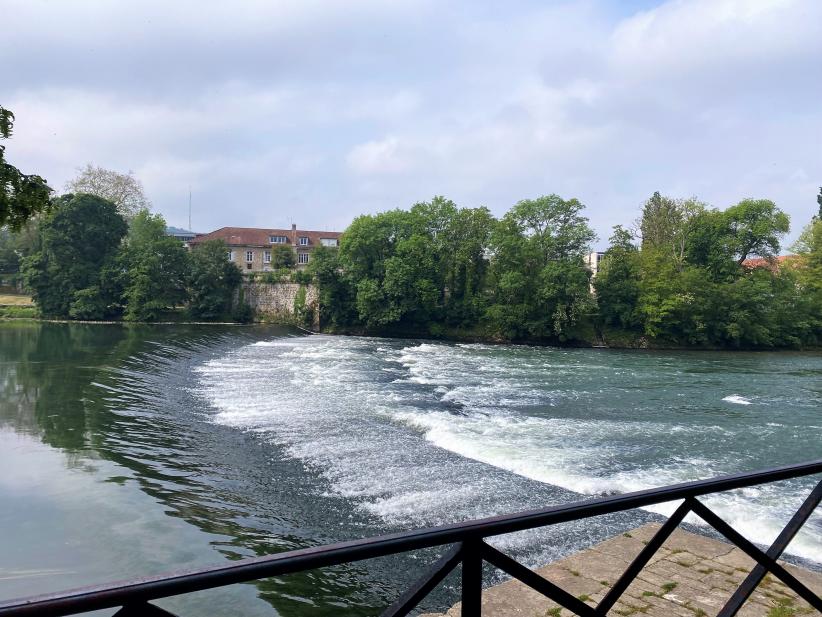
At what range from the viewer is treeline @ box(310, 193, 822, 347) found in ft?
142

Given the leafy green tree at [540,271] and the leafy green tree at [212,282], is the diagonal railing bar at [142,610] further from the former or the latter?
the leafy green tree at [212,282]

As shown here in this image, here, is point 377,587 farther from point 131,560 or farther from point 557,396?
point 557,396

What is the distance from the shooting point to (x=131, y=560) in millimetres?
7434

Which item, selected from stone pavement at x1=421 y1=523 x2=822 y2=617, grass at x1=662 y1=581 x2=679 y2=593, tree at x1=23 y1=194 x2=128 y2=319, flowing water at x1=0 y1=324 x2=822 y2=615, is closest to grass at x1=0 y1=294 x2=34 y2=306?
tree at x1=23 y1=194 x2=128 y2=319

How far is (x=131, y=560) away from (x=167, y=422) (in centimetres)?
788

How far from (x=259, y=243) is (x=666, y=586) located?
7238 centimetres

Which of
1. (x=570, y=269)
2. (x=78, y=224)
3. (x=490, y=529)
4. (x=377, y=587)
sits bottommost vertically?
(x=377, y=587)

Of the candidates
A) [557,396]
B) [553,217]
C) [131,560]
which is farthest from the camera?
[553,217]

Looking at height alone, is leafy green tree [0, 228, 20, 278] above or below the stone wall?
above

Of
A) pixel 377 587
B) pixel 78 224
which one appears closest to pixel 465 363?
pixel 377 587

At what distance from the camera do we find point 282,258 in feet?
213

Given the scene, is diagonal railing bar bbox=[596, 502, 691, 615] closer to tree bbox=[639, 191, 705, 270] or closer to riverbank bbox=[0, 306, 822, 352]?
riverbank bbox=[0, 306, 822, 352]

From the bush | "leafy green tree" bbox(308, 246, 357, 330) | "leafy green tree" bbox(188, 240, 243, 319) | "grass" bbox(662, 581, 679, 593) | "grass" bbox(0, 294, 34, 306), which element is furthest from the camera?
"grass" bbox(0, 294, 34, 306)

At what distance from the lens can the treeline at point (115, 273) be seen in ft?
166
